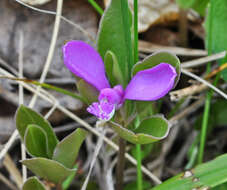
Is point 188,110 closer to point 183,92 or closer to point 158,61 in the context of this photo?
point 183,92

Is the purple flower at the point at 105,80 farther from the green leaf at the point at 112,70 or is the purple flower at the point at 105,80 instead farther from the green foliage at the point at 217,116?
the green foliage at the point at 217,116

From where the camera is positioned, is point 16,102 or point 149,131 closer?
point 149,131

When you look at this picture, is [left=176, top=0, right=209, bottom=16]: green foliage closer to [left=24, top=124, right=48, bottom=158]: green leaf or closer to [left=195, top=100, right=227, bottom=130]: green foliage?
[left=195, top=100, right=227, bottom=130]: green foliage

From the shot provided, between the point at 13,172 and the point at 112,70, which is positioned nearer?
the point at 112,70

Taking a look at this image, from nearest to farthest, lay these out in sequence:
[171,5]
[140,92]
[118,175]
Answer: [140,92] → [118,175] → [171,5]

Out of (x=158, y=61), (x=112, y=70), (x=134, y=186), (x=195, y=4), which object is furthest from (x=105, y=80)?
(x=195, y=4)

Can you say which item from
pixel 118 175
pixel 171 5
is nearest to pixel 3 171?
pixel 118 175

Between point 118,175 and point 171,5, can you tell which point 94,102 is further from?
point 171,5
